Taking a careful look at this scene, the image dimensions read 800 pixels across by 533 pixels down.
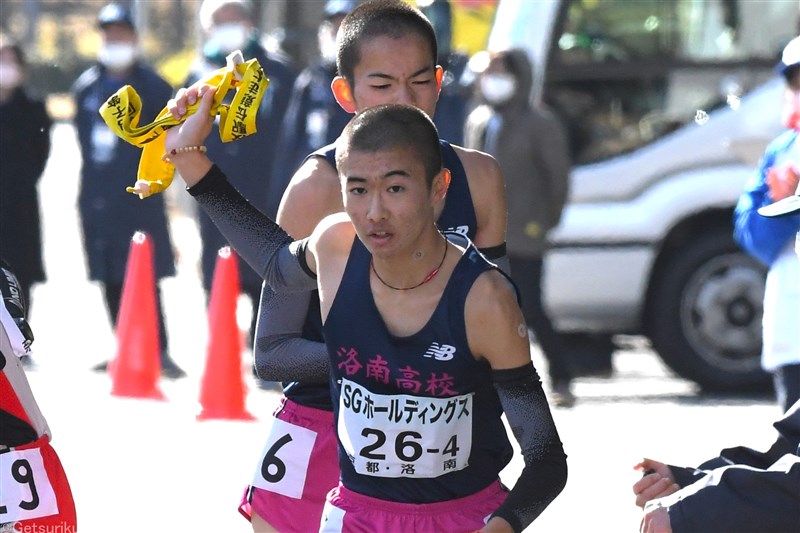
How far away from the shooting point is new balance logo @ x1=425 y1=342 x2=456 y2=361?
3.81 meters

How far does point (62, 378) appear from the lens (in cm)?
1089

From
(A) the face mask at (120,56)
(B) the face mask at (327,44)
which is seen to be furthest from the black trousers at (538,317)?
(A) the face mask at (120,56)

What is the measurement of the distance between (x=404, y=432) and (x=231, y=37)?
7.49m

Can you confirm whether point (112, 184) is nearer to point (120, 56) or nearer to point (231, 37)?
point (120, 56)

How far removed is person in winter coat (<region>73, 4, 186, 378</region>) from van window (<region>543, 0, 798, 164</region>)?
8.06 feet

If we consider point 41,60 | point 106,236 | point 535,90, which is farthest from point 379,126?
point 41,60

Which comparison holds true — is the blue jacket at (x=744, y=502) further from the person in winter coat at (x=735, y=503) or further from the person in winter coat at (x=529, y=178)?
the person in winter coat at (x=529, y=178)

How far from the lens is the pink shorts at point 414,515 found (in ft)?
13.0

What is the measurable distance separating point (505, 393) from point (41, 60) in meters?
40.4

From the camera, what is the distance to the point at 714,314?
1047 cm

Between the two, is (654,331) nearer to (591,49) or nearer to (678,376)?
(678,376)

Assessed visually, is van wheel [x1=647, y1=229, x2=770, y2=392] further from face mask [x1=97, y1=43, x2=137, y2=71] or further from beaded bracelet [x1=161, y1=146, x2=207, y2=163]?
beaded bracelet [x1=161, y1=146, x2=207, y2=163]

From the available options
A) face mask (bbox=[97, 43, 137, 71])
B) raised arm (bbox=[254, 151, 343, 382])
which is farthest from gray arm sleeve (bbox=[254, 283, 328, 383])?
face mask (bbox=[97, 43, 137, 71])

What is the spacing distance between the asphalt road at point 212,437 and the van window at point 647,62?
155 centimetres
